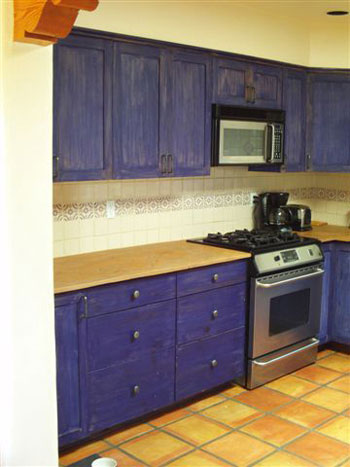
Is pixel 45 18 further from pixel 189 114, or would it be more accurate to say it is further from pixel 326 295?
pixel 326 295

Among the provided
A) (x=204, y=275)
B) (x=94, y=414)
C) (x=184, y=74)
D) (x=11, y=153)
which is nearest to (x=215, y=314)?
(x=204, y=275)

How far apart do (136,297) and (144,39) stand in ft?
5.01

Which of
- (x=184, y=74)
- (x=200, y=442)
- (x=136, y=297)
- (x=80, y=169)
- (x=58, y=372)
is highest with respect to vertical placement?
(x=184, y=74)

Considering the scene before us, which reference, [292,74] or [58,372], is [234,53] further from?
[58,372]

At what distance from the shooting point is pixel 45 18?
82.7 inches

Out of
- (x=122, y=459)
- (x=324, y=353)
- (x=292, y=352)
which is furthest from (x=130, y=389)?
(x=324, y=353)

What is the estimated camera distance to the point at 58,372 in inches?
122

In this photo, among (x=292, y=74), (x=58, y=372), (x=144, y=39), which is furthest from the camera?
(x=292, y=74)

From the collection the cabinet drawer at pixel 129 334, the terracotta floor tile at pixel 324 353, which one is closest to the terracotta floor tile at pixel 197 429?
the cabinet drawer at pixel 129 334

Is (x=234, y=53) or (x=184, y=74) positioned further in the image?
(x=234, y=53)

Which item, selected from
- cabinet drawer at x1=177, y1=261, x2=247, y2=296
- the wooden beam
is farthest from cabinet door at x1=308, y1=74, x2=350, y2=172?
the wooden beam

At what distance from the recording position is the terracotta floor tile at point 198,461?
10.4 ft

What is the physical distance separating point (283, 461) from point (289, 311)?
1294 millimetres

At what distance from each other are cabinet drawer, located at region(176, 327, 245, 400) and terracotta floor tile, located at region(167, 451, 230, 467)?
1.68ft
